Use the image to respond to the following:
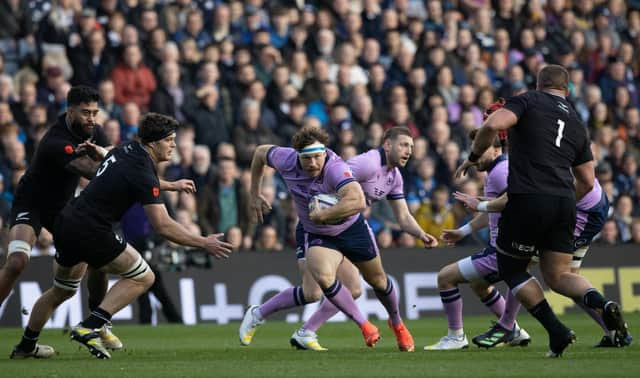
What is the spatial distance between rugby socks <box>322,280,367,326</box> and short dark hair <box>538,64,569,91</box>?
2.87 m

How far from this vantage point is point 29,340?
42.0 feet

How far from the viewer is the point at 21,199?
45.0 feet

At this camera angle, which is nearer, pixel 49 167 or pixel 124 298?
pixel 124 298

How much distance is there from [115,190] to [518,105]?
3.69 metres

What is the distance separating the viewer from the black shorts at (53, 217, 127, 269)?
40.3 feet

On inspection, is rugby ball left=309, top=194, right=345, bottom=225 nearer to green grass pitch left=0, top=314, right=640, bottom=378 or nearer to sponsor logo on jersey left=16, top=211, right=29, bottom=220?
green grass pitch left=0, top=314, right=640, bottom=378

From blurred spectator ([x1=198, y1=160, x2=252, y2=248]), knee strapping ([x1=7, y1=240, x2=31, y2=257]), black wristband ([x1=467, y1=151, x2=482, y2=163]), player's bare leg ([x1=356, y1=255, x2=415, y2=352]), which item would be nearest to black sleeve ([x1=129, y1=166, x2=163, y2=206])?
knee strapping ([x1=7, y1=240, x2=31, y2=257])

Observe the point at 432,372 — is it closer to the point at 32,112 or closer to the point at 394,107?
the point at 32,112

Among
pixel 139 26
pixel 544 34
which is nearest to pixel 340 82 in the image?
pixel 139 26

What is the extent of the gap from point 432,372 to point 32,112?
1140 cm

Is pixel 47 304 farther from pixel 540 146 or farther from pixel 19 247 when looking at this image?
pixel 540 146

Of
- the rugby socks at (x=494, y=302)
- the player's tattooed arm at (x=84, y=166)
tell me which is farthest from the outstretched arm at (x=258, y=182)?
the rugby socks at (x=494, y=302)

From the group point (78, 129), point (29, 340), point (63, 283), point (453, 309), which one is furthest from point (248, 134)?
point (29, 340)

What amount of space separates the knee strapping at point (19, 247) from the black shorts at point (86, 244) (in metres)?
1.16
